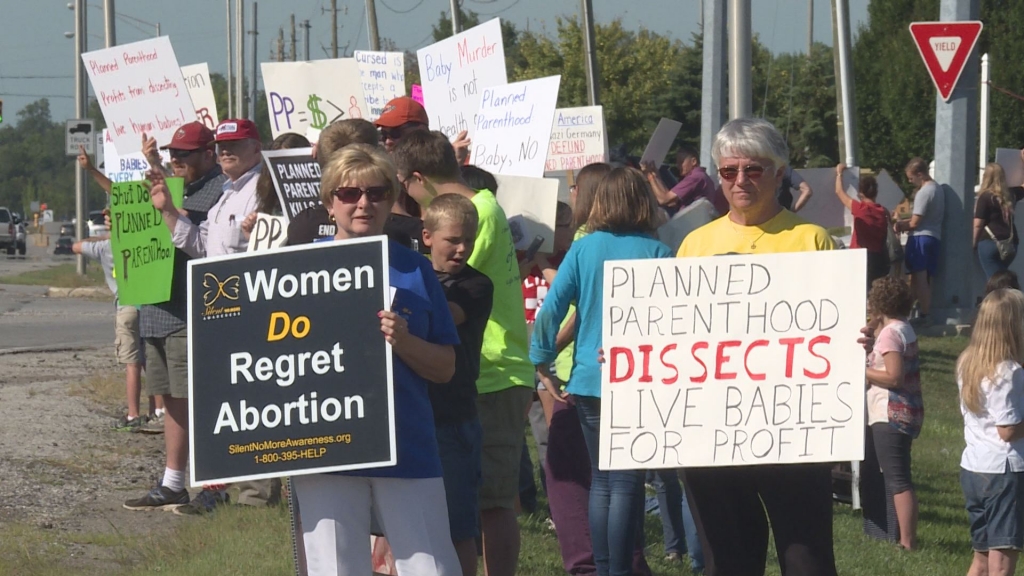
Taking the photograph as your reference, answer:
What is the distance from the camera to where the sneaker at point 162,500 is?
299 inches

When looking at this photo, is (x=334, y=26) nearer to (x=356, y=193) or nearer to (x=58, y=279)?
(x=58, y=279)

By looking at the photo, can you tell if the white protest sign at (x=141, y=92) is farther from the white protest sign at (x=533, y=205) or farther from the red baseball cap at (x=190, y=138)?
the white protest sign at (x=533, y=205)

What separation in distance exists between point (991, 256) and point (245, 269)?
12839 mm

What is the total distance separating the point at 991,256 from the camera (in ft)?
50.9

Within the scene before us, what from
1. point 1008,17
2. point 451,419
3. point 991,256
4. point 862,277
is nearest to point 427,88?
point 451,419

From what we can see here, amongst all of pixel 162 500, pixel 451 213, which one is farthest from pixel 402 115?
pixel 162 500

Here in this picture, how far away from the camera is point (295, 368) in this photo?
13.5ft

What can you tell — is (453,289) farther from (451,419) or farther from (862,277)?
(862,277)

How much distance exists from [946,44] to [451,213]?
10.1m

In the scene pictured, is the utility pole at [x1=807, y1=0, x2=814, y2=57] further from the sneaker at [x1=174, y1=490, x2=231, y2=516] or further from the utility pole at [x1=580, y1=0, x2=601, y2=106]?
the sneaker at [x1=174, y1=490, x2=231, y2=516]

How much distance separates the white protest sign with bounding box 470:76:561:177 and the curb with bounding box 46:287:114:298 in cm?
1966

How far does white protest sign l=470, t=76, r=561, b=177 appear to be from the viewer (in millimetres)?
8320

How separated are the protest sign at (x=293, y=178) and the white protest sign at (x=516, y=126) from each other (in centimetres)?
202

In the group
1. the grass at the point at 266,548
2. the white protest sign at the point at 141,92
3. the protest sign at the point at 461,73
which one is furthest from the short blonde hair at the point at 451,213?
the white protest sign at the point at 141,92
